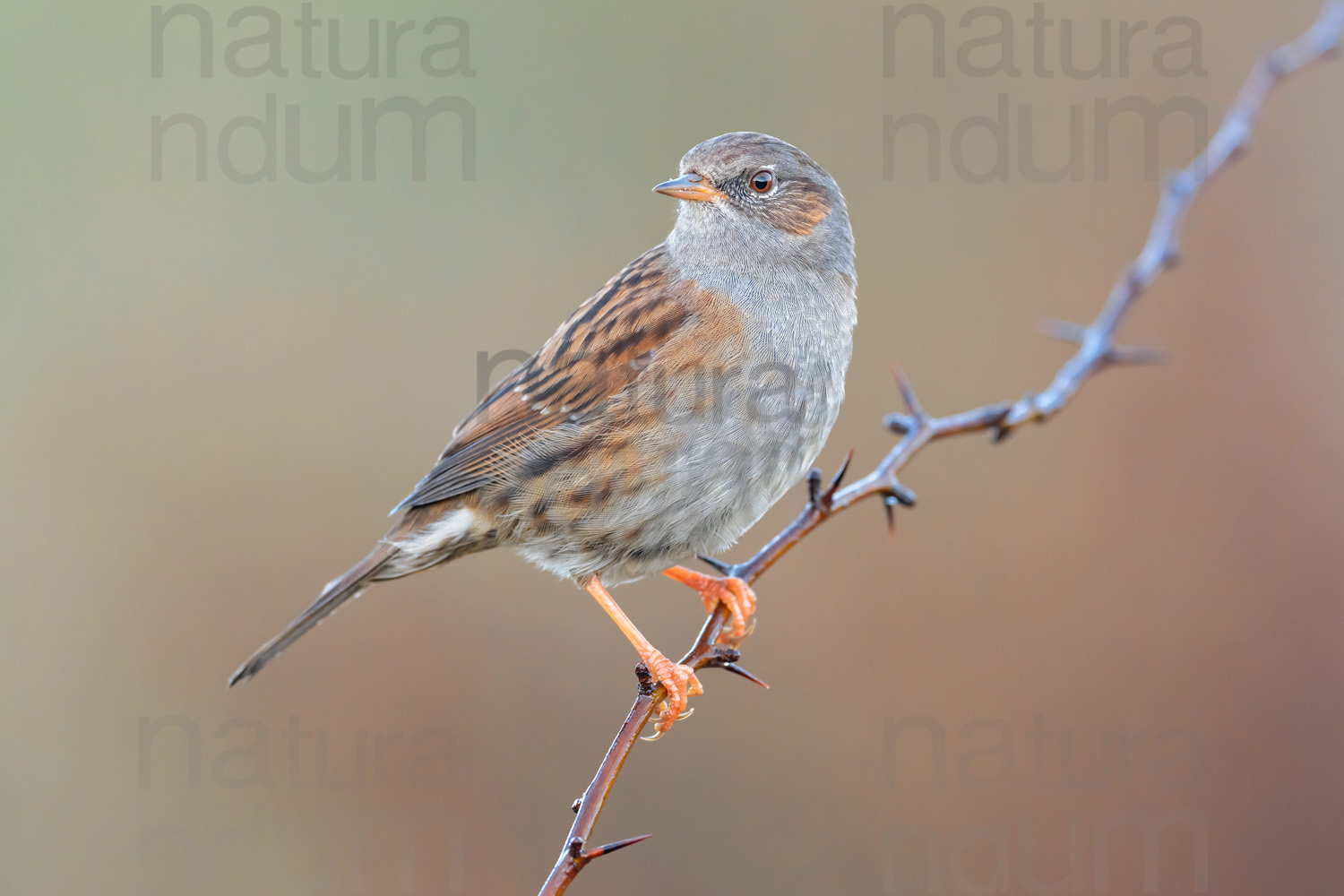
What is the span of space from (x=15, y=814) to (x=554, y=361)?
3727 millimetres

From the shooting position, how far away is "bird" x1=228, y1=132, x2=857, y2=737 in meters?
3.83

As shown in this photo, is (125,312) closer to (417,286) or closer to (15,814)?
(417,286)

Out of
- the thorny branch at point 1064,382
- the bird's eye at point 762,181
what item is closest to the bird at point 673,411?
the bird's eye at point 762,181

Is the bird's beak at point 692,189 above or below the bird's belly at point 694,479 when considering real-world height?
above

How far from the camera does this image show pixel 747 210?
4184 millimetres

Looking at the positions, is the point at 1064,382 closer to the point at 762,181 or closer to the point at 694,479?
the point at 694,479

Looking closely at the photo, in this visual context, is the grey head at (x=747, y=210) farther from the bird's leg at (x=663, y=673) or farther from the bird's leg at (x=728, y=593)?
the bird's leg at (x=663, y=673)

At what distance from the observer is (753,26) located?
6074 millimetres

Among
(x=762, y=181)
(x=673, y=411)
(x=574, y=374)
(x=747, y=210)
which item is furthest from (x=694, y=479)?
(x=762, y=181)

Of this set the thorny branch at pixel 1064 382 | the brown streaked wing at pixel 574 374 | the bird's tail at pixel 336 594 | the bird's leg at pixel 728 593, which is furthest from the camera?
the bird's leg at pixel 728 593

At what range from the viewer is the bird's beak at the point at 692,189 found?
4.07m

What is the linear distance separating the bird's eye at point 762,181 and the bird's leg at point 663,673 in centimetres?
161

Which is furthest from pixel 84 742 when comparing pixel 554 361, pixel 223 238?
pixel 554 361

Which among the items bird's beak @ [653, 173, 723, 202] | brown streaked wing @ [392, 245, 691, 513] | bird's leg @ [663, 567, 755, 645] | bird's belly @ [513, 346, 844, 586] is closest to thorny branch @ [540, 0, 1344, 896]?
bird's belly @ [513, 346, 844, 586]
